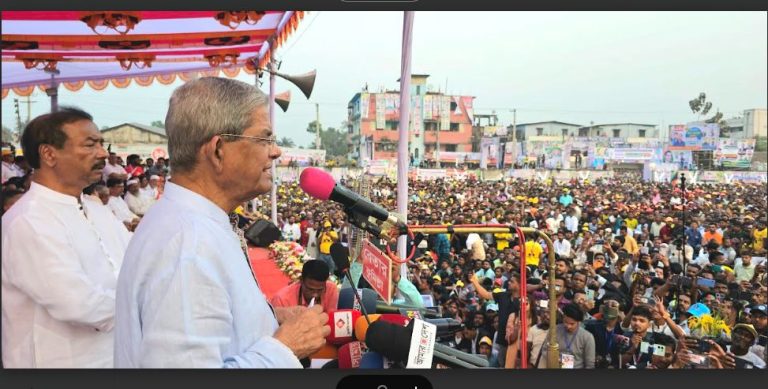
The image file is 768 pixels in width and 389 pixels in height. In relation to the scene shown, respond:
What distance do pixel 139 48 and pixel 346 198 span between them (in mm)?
4680

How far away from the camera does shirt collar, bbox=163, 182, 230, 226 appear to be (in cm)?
97

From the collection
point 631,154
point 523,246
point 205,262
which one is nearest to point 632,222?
point 631,154

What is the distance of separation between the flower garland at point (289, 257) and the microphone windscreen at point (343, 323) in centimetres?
244

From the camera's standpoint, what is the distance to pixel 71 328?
1532 millimetres

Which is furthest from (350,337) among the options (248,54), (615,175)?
(615,175)

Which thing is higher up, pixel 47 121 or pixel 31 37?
pixel 31 37

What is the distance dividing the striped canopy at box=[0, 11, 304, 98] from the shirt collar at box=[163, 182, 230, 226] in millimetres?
2294

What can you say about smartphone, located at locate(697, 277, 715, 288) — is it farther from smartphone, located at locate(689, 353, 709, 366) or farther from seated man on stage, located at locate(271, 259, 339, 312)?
seated man on stage, located at locate(271, 259, 339, 312)

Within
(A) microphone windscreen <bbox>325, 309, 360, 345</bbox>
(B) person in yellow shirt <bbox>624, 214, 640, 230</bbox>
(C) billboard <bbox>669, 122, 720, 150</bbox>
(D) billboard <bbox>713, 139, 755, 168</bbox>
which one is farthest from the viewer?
(B) person in yellow shirt <bbox>624, 214, 640, 230</bbox>

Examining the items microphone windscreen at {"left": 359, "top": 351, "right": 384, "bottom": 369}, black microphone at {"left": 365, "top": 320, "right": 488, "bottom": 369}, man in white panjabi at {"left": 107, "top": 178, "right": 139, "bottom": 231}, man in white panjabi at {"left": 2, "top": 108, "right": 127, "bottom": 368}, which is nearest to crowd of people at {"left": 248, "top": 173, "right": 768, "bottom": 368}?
microphone windscreen at {"left": 359, "top": 351, "right": 384, "bottom": 369}

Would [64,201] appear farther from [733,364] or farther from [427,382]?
[733,364]

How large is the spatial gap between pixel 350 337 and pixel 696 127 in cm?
377

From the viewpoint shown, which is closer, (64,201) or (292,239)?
(64,201)

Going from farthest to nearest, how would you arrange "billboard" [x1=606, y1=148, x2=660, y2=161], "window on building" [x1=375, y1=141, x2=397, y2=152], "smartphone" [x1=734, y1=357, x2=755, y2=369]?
"billboard" [x1=606, y1=148, x2=660, y2=161], "window on building" [x1=375, y1=141, x2=397, y2=152], "smartphone" [x1=734, y1=357, x2=755, y2=369]
